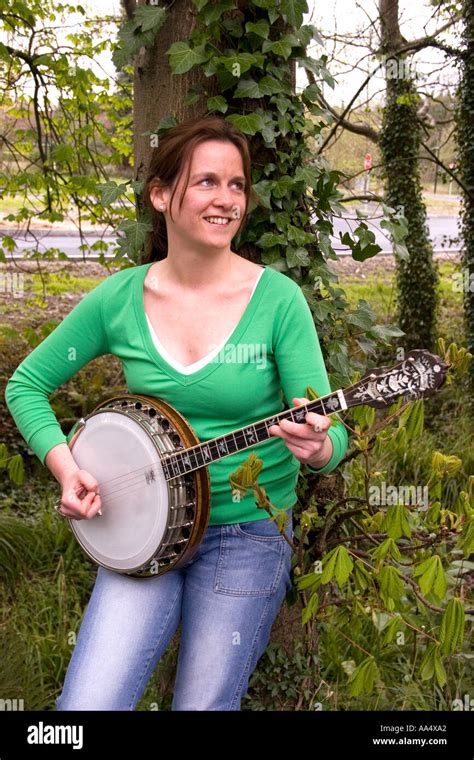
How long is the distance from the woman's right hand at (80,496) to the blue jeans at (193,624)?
19cm

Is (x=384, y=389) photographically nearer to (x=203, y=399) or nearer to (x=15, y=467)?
(x=203, y=399)

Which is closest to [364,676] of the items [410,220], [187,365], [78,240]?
[187,365]

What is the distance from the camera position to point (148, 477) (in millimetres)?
1987

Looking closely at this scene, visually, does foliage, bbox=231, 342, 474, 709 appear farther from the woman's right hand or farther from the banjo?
the woman's right hand

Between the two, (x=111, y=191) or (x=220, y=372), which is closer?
(x=220, y=372)

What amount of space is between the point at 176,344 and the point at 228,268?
24cm

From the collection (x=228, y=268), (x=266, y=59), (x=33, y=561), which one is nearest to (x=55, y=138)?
(x=33, y=561)

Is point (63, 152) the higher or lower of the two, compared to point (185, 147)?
higher

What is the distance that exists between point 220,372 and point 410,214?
650 cm

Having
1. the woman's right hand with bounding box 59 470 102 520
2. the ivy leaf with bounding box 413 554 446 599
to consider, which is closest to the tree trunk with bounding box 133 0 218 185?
the woman's right hand with bounding box 59 470 102 520

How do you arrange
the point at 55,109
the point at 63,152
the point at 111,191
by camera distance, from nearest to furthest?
the point at 111,191 < the point at 63,152 < the point at 55,109

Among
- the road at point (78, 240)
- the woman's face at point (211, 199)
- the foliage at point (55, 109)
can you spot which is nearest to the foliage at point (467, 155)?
the road at point (78, 240)

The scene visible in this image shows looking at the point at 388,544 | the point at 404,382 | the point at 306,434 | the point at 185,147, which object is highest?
the point at 185,147

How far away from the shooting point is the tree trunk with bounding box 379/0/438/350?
7.86 meters
